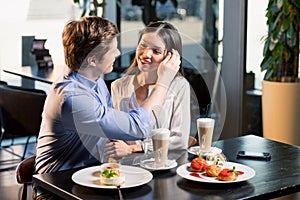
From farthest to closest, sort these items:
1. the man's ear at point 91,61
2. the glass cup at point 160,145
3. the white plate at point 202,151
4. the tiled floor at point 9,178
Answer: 1. the tiled floor at point 9,178
2. the white plate at point 202,151
3. the man's ear at point 91,61
4. the glass cup at point 160,145

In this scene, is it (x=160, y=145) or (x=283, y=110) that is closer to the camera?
(x=160, y=145)

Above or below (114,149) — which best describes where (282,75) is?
above

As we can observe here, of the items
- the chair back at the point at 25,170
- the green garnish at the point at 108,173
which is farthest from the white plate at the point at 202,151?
the chair back at the point at 25,170

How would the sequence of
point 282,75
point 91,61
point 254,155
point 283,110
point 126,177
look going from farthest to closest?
point 282,75 → point 283,110 → point 254,155 → point 91,61 → point 126,177

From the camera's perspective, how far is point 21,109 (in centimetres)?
472

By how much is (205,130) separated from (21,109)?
2425 mm

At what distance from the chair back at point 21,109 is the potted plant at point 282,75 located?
1739mm

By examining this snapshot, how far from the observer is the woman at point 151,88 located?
8.65ft

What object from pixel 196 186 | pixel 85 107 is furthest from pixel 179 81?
pixel 196 186

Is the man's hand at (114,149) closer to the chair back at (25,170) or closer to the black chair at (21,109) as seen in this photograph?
the chair back at (25,170)

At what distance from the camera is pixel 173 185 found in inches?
92.0

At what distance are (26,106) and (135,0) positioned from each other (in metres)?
1.62

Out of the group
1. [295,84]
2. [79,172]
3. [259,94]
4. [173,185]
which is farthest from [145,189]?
[259,94]

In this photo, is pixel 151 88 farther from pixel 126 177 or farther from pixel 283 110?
pixel 283 110
